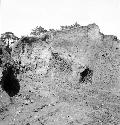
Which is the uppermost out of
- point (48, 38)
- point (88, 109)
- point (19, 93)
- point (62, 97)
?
point (48, 38)

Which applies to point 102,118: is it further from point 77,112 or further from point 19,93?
point 19,93

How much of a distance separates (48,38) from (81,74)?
5.27 metres

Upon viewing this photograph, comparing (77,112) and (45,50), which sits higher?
(45,50)

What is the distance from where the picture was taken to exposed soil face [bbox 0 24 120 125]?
18.4 m

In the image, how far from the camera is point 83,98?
67.7ft

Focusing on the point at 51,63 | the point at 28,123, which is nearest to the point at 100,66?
the point at 51,63

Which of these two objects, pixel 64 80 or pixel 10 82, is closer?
pixel 10 82

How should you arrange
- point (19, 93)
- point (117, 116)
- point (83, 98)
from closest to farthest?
point (117, 116)
point (83, 98)
point (19, 93)

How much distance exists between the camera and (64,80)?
79.0ft

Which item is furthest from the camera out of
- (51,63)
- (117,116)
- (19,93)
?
(51,63)

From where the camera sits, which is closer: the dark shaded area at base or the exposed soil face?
the exposed soil face

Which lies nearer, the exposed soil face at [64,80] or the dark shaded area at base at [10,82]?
the exposed soil face at [64,80]

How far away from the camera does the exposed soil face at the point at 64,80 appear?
18.4 m

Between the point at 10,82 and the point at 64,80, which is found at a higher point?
the point at 10,82
